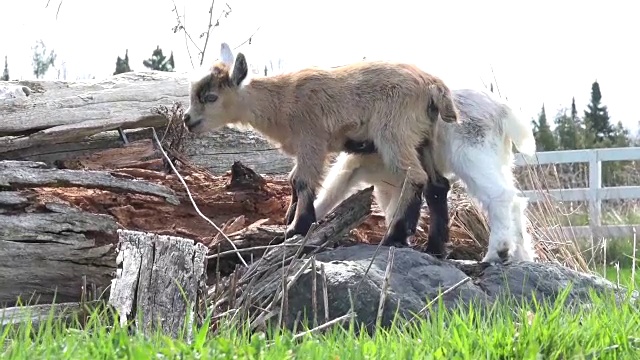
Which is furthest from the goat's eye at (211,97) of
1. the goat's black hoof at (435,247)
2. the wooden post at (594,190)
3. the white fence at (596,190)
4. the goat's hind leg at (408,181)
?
the wooden post at (594,190)

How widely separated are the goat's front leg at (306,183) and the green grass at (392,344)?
2.06 metres

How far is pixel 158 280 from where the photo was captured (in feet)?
18.1

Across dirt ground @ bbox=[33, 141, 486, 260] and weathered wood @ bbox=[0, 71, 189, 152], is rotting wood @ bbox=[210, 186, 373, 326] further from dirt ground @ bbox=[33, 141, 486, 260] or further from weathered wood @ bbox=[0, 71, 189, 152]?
weathered wood @ bbox=[0, 71, 189, 152]

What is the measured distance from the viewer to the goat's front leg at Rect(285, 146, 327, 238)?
6.68 meters

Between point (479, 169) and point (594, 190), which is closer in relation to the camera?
point (479, 169)

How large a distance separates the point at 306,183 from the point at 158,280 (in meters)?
1.56

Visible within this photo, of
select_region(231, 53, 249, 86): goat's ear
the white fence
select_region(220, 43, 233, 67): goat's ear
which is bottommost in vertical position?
the white fence

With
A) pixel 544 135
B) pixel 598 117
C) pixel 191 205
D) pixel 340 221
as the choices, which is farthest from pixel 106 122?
pixel 598 117

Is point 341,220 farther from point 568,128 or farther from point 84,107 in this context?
point 568,128

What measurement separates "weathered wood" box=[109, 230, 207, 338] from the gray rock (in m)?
0.45

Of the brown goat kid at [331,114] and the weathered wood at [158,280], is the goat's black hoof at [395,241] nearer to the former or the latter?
the brown goat kid at [331,114]

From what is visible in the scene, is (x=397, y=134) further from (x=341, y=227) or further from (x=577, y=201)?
(x=577, y=201)

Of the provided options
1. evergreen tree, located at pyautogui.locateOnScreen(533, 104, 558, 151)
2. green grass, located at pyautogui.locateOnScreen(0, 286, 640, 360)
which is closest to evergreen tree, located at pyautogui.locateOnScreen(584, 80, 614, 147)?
evergreen tree, located at pyautogui.locateOnScreen(533, 104, 558, 151)

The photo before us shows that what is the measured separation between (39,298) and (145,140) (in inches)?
74.8
